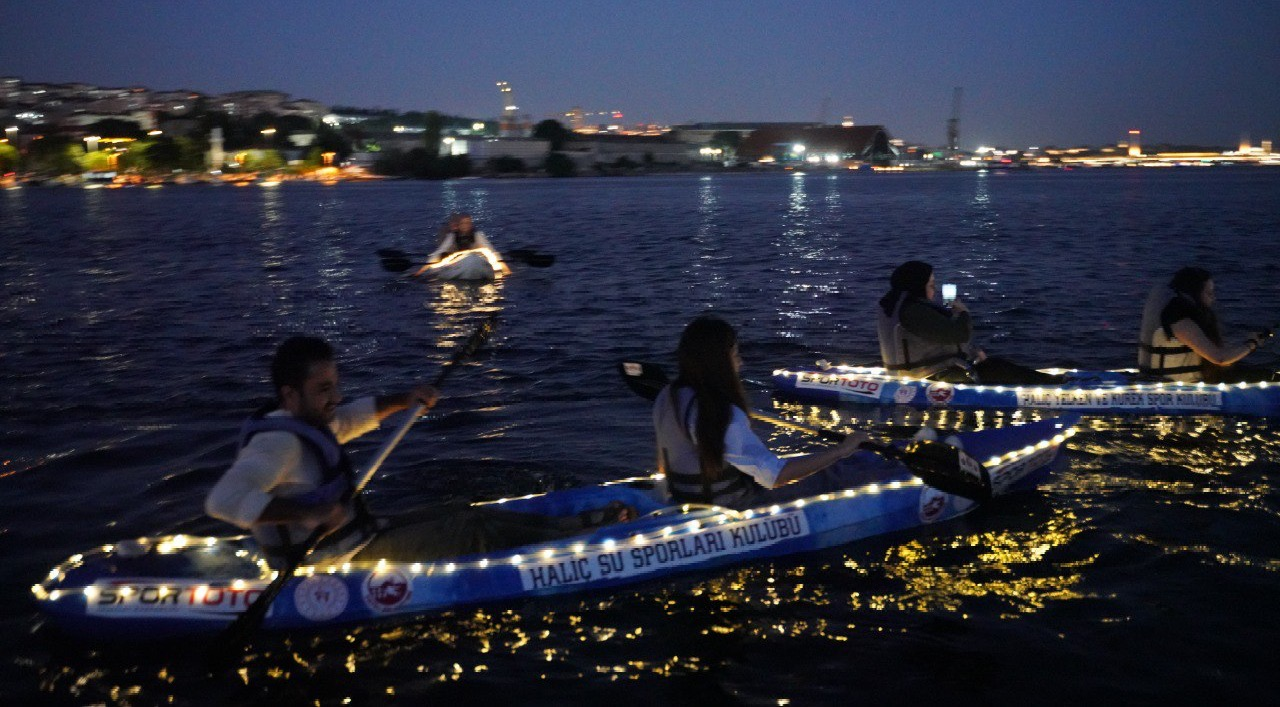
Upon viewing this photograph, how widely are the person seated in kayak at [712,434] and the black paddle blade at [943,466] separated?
0.59 meters

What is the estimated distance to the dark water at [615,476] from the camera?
598 centimetres

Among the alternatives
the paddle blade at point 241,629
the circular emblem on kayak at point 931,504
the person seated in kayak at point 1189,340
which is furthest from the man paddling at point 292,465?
the person seated in kayak at point 1189,340

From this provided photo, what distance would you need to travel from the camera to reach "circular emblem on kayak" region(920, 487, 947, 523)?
7.74 metres

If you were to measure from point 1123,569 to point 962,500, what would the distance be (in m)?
1.19

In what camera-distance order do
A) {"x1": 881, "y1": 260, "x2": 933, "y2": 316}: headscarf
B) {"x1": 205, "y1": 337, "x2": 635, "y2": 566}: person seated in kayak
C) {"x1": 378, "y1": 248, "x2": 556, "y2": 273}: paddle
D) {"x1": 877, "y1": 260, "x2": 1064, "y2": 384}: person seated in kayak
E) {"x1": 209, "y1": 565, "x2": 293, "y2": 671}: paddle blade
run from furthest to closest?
{"x1": 378, "y1": 248, "x2": 556, "y2": 273}: paddle < {"x1": 877, "y1": 260, "x2": 1064, "y2": 384}: person seated in kayak < {"x1": 881, "y1": 260, "x2": 933, "y2": 316}: headscarf < {"x1": 209, "y1": 565, "x2": 293, "y2": 671}: paddle blade < {"x1": 205, "y1": 337, "x2": 635, "y2": 566}: person seated in kayak

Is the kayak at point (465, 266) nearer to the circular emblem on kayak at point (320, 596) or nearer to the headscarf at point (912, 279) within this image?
the headscarf at point (912, 279)

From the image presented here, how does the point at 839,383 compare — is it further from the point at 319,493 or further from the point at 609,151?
the point at 609,151

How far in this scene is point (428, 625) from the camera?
21.2ft

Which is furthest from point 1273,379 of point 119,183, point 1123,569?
point 119,183

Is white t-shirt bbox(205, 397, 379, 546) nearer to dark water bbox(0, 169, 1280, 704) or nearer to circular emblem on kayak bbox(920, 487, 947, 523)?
dark water bbox(0, 169, 1280, 704)

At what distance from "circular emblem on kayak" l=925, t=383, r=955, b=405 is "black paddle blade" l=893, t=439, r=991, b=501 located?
387cm

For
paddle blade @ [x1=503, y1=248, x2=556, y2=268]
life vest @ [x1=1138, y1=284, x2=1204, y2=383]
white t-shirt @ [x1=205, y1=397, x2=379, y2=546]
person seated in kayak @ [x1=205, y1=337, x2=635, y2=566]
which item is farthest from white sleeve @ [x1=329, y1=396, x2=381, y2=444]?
paddle blade @ [x1=503, y1=248, x2=556, y2=268]

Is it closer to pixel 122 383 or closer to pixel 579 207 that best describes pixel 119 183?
pixel 579 207

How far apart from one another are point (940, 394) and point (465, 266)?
49.7 feet
